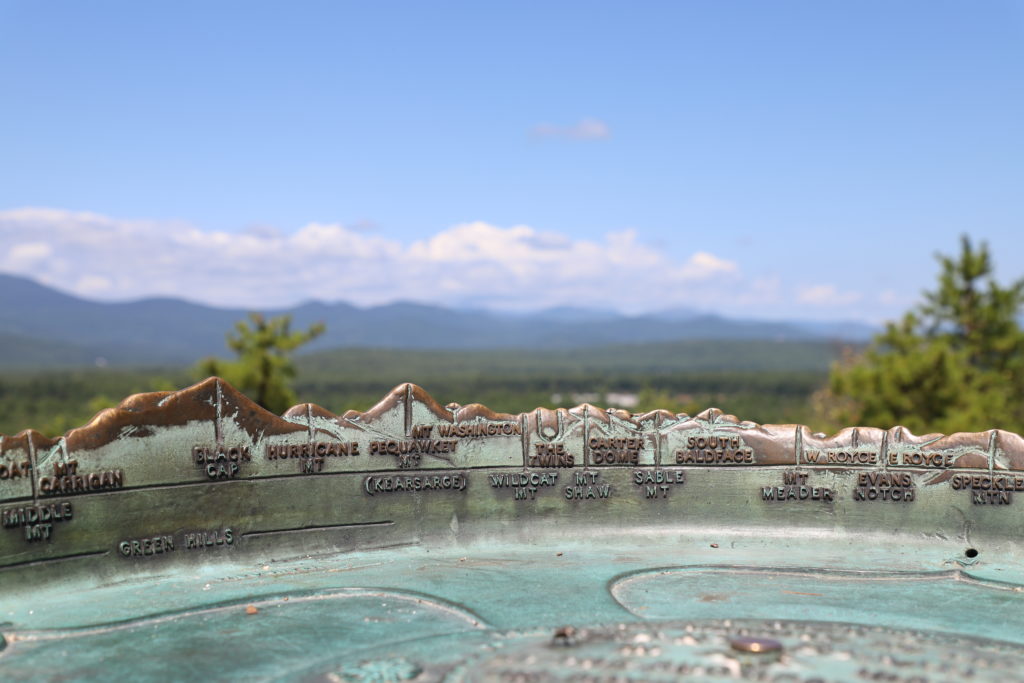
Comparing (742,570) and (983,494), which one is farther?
(983,494)

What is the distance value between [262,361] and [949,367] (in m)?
19.0

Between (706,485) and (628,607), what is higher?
(706,485)

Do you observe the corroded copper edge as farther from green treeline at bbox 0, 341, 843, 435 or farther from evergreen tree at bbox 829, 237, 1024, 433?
green treeline at bbox 0, 341, 843, 435

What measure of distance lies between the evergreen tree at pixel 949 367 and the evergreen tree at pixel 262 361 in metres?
15.9

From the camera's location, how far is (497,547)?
9.78 metres

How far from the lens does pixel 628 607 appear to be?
766 cm

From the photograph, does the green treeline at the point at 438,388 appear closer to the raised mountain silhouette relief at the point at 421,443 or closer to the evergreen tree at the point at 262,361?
the evergreen tree at the point at 262,361

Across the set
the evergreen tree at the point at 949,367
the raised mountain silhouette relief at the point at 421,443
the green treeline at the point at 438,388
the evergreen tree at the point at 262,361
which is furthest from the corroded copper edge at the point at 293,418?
the green treeline at the point at 438,388

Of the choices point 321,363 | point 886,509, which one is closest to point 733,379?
point 321,363

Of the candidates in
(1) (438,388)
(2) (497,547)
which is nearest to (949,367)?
(2) (497,547)

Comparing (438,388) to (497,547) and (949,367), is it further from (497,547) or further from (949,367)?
(497,547)

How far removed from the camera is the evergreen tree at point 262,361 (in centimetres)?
2730

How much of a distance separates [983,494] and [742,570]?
2.94 metres

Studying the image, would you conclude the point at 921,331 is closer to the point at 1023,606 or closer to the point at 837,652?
the point at 1023,606
